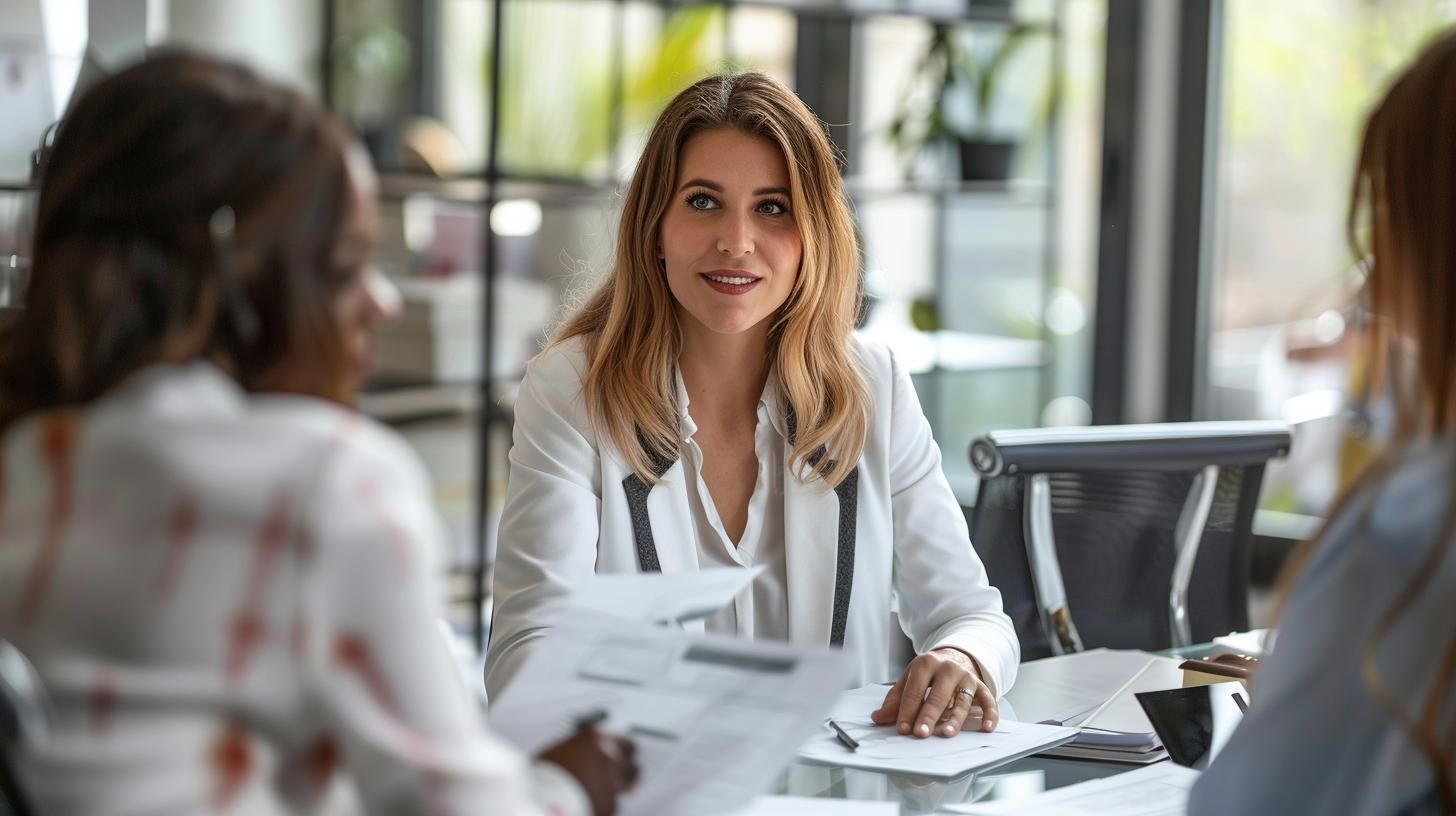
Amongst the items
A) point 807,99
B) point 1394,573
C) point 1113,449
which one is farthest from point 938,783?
point 807,99

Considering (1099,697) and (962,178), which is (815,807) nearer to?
(1099,697)

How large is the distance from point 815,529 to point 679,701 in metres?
0.89

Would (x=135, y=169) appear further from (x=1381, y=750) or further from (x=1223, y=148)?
(x=1223, y=148)

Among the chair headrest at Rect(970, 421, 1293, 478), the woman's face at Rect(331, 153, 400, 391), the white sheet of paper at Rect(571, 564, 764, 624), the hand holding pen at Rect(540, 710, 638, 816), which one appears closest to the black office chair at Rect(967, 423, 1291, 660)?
the chair headrest at Rect(970, 421, 1293, 478)

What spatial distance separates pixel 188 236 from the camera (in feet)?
2.85

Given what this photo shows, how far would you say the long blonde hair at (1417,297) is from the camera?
952 mm

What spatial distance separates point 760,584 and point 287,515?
4.04ft

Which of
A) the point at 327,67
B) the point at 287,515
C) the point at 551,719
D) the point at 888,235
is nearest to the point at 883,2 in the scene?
the point at 888,235

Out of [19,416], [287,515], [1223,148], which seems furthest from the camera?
[1223,148]

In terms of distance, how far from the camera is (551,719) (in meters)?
1.17

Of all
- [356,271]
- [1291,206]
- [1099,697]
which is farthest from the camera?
[1291,206]

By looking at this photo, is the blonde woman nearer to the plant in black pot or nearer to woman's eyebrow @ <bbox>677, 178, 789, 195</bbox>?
woman's eyebrow @ <bbox>677, 178, 789, 195</bbox>

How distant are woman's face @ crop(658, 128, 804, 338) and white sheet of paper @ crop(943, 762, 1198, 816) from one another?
83cm

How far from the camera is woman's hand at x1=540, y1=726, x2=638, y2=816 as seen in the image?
1067mm
